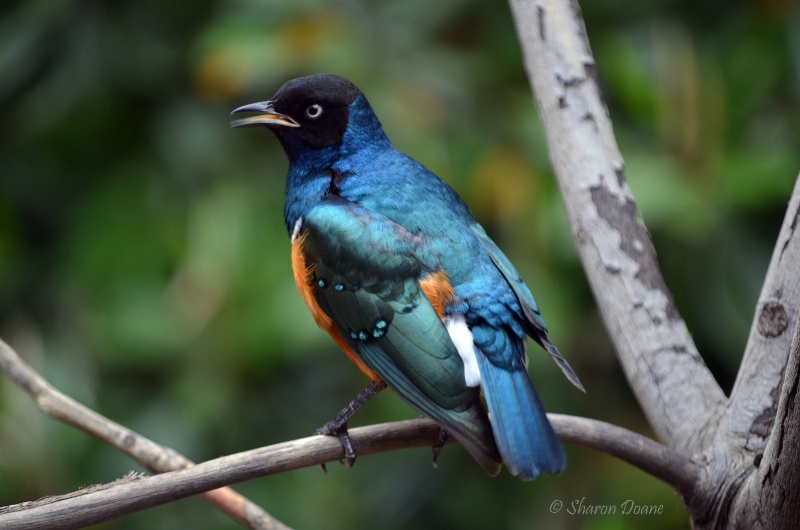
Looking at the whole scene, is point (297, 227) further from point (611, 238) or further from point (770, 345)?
point (770, 345)

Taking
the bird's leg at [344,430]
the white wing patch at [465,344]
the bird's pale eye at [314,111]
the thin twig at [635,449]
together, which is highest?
the bird's pale eye at [314,111]

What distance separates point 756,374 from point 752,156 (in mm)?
1815

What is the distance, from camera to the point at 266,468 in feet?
5.88

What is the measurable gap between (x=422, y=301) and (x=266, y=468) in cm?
63

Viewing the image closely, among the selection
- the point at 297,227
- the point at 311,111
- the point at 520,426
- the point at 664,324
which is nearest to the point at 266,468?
the point at 520,426

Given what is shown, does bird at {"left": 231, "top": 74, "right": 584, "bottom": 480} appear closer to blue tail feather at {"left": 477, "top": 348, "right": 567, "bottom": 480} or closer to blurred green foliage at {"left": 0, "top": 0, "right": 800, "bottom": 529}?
blue tail feather at {"left": 477, "top": 348, "right": 567, "bottom": 480}

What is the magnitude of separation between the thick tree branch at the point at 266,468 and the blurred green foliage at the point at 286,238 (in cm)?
138

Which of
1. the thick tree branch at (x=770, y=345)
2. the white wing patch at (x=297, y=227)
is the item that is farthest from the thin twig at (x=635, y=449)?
the white wing patch at (x=297, y=227)

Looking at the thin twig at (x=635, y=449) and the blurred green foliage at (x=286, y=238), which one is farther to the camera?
the blurred green foliage at (x=286, y=238)

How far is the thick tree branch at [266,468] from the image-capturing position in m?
1.65

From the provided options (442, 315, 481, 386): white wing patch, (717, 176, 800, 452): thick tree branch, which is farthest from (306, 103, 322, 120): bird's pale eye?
(717, 176, 800, 452): thick tree branch

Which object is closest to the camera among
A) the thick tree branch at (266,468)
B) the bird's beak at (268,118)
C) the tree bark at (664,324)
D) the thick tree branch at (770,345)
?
the thick tree branch at (266,468)

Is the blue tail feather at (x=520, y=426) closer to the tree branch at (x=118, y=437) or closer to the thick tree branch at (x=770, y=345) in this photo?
the thick tree branch at (x=770, y=345)

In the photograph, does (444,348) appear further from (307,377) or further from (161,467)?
(307,377)
